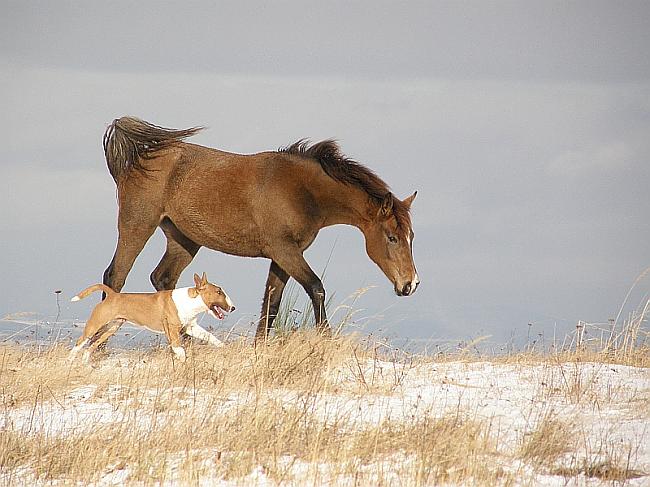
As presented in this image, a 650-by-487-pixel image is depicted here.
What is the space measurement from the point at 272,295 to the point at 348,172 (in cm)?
160

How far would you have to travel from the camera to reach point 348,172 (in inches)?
449

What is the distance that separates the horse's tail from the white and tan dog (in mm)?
2285

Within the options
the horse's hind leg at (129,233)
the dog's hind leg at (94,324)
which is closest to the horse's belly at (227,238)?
the horse's hind leg at (129,233)

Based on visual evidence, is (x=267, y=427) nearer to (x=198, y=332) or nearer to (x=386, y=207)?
(x=198, y=332)

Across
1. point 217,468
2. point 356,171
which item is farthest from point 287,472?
point 356,171

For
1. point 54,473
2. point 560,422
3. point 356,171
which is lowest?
point 54,473

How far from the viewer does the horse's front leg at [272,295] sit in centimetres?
1142

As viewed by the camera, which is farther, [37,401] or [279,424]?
[37,401]

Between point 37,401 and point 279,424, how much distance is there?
93.9 inches

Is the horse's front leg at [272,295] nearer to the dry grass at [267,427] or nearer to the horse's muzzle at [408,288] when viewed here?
the horse's muzzle at [408,288]

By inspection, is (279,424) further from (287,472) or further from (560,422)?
(560,422)

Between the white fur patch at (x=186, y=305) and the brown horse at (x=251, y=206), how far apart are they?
3.95 ft

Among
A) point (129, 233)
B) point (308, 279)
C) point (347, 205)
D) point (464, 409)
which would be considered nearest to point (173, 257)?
point (129, 233)

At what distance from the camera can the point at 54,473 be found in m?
6.60
